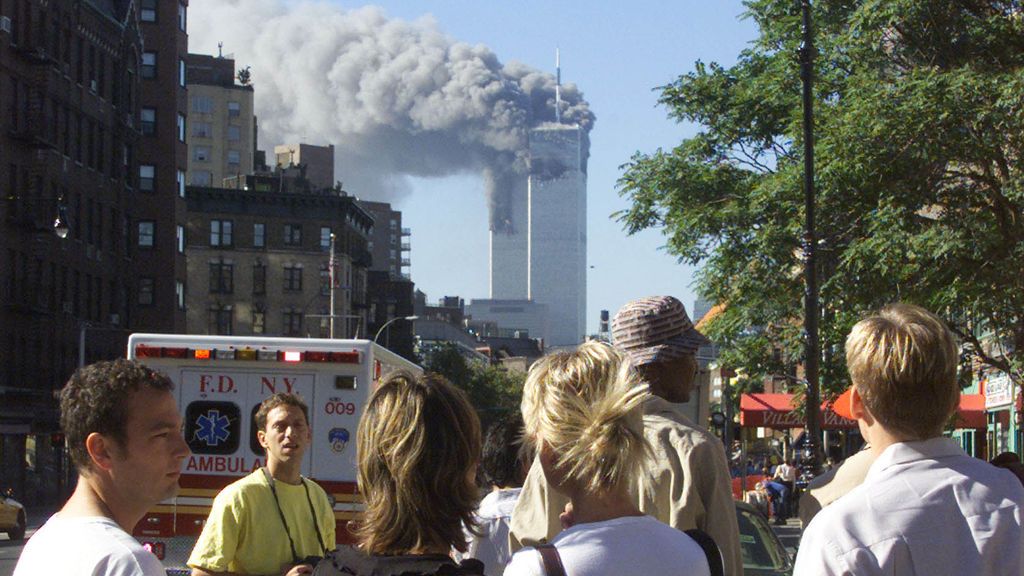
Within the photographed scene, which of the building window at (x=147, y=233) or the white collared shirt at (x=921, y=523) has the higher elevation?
the building window at (x=147, y=233)

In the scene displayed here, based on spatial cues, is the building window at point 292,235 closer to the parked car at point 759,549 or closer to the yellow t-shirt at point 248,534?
the parked car at point 759,549

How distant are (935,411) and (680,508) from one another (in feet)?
3.41

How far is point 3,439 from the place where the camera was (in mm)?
53781

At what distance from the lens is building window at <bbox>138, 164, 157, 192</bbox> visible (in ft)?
243

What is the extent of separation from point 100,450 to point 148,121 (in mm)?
74641

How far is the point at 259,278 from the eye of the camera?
321 feet

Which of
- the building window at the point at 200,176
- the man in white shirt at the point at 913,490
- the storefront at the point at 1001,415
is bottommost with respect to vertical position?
the storefront at the point at 1001,415

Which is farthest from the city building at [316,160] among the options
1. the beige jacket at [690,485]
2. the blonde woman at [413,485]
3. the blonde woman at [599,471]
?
the blonde woman at [599,471]

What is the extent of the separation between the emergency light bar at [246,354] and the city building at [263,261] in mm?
82899

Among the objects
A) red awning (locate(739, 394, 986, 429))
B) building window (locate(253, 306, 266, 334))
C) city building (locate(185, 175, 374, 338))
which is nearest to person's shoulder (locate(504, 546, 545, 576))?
red awning (locate(739, 394, 986, 429))

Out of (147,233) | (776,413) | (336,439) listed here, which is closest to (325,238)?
(147,233)

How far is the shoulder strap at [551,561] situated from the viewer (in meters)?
3.24

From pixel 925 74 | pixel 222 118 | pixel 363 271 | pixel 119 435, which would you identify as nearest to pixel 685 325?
pixel 119 435

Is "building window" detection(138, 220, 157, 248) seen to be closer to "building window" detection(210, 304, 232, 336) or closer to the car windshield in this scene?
"building window" detection(210, 304, 232, 336)
